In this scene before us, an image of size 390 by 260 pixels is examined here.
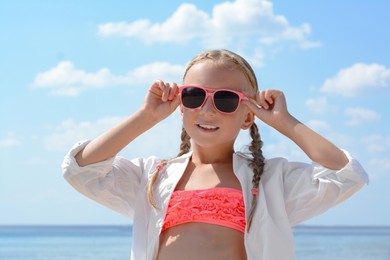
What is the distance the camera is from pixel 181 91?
3248 mm

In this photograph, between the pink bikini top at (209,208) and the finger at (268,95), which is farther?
the finger at (268,95)

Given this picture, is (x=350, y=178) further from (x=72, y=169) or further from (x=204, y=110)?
(x=72, y=169)

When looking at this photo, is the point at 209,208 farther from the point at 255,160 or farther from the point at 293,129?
the point at 293,129

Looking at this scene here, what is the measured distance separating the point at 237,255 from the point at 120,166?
679 millimetres

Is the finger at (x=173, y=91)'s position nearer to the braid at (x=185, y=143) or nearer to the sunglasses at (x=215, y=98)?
the sunglasses at (x=215, y=98)

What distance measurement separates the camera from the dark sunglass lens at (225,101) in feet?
10.4

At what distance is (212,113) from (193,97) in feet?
0.34

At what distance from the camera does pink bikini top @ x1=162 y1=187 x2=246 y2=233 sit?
3150 millimetres

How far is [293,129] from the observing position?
324cm

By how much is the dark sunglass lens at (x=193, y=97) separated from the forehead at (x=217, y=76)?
0.05 meters

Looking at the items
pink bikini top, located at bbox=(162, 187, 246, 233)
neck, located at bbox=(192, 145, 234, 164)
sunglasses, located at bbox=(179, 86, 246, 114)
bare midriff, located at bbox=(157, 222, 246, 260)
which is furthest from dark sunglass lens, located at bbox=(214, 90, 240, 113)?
bare midriff, located at bbox=(157, 222, 246, 260)

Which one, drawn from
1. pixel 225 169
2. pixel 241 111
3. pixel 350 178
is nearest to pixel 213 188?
pixel 225 169

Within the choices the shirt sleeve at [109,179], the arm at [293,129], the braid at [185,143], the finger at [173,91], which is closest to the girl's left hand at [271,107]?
the arm at [293,129]

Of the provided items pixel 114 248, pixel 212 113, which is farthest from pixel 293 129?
pixel 114 248
